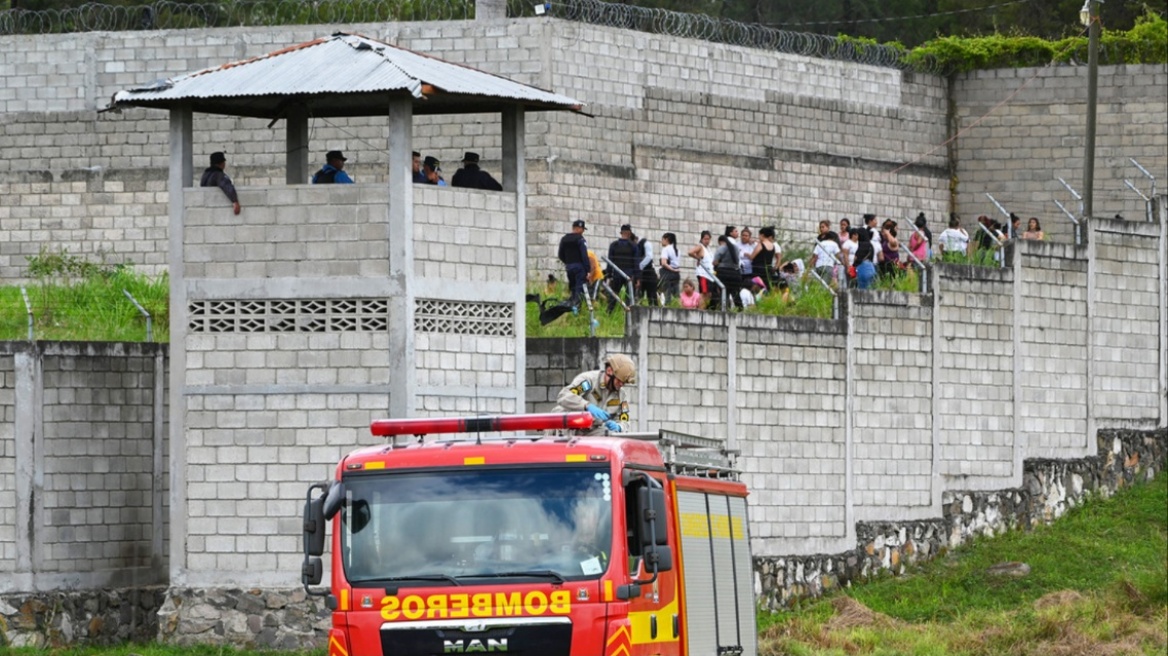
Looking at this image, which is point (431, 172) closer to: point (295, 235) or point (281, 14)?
point (295, 235)

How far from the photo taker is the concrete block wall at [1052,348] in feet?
108

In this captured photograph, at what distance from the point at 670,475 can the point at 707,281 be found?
42.7ft

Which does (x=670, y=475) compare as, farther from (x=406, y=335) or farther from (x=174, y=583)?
(x=174, y=583)

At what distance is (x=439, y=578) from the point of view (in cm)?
1592

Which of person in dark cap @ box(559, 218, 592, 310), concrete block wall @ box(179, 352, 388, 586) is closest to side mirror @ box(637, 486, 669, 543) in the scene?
concrete block wall @ box(179, 352, 388, 586)

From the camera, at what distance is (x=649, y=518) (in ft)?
52.5

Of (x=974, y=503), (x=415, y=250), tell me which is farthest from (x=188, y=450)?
(x=974, y=503)

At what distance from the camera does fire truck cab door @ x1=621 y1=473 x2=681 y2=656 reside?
16.1 m

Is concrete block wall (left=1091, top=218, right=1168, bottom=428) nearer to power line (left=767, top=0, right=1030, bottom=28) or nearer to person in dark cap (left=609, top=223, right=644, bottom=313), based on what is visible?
person in dark cap (left=609, top=223, right=644, bottom=313)

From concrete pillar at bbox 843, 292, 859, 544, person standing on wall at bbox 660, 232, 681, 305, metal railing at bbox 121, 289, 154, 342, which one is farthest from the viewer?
person standing on wall at bbox 660, 232, 681, 305

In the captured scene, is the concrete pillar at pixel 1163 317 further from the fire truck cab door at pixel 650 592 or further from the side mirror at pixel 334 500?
the side mirror at pixel 334 500

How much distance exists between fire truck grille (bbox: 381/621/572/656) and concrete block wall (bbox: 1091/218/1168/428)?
1942 centimetres

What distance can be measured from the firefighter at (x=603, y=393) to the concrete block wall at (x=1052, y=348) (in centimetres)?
1433

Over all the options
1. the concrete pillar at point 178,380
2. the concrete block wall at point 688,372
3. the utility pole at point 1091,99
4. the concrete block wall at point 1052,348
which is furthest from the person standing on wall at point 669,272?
the utility pole at point 1091,99
